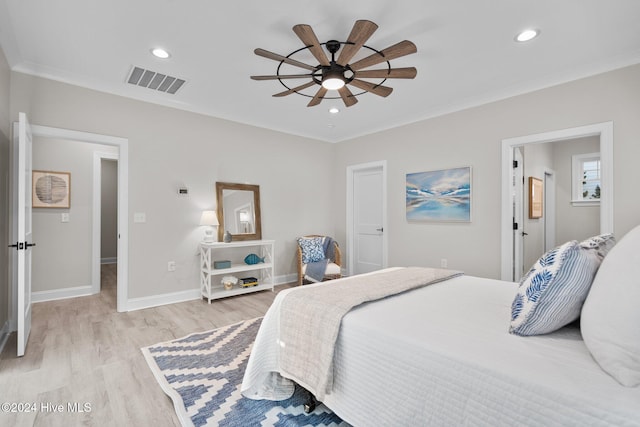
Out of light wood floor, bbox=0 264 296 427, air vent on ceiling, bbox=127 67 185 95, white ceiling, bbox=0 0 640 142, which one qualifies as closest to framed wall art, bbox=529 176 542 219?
white ceiling, bbox=0 0 640 142

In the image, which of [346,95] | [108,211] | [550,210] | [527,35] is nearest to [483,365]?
[346,95]

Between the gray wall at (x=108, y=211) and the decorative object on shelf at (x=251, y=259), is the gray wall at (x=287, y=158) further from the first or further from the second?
the gray wall at (x=108, y=211)

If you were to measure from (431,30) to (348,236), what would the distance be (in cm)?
367

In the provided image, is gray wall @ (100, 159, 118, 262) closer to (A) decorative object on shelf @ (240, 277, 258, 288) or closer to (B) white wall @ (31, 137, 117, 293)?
(B) white wall @ (31, 137, 117, 293)

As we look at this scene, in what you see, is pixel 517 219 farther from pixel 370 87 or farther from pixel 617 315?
pixel 617 315

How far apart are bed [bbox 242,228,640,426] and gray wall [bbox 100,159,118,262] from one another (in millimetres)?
6680

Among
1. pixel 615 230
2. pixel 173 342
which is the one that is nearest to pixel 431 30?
pixel 615 230

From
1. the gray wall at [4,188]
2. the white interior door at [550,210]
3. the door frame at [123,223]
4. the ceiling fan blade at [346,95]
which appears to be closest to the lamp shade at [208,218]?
the door frame at [123,223]

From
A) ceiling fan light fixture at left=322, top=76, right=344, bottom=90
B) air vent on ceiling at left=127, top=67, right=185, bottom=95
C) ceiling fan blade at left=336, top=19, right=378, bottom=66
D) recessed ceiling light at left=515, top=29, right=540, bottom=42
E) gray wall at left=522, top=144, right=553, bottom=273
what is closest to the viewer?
ceiling fan blade at left=336, top=19, right=378, bottom=66

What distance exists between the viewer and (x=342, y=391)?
4.90ft

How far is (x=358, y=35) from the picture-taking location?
80.7 inches

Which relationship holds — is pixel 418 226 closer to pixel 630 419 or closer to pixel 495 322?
pixel 495 322

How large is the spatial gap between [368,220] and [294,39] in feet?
11.2

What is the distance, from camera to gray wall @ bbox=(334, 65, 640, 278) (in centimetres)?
281
